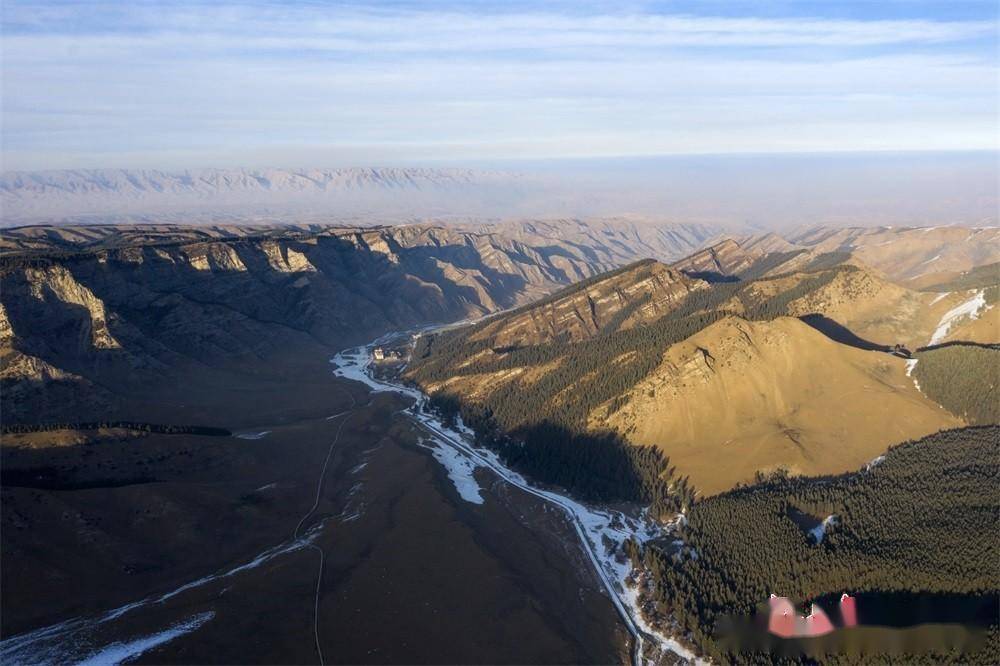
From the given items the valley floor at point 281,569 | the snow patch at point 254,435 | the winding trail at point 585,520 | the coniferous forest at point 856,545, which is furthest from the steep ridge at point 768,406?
the snow patch at point 254,435

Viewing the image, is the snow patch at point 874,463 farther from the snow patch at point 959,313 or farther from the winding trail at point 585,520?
the snow patch at point 959,313

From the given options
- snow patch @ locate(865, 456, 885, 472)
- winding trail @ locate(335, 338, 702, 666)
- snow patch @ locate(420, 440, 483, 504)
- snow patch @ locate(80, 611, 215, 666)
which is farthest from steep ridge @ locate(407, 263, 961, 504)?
snow patch @ locate(80, 611, 215, 666)

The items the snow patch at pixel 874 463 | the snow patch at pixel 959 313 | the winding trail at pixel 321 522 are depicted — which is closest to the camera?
the winding trail at pixel 321 522

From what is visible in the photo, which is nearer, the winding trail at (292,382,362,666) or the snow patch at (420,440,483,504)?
the winding trail at (292,382,362,666)

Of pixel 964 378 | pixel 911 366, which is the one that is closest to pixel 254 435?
pixel 911 366

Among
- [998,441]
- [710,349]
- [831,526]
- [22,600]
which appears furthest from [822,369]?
[22,600]

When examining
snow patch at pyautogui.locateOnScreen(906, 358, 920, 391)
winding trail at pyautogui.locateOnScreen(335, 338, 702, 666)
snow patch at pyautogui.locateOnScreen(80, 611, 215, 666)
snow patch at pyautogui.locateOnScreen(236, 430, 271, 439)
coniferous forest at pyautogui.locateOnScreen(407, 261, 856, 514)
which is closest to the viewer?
snow patch at pyautogui.locateOnScreen(80, 611, 215, 666)

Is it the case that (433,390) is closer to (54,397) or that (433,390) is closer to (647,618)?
(54,397)

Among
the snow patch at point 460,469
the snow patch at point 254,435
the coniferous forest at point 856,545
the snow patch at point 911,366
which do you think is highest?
the snow patch at point 911,366

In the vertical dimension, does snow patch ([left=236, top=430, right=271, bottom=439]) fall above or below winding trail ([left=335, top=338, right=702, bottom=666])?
above

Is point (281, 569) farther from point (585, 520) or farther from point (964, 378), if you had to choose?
point (964, 378)

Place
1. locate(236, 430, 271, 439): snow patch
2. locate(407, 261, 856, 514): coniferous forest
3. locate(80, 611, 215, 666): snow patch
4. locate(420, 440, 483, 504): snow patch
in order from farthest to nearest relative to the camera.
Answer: locate(236, 430, 271, 439): snow patch
locate(407, 261, 856, 514): coniferous forest
locate(420, 440, 483, 504): snow patch
locate(80, 611, 215, 666): snow patch

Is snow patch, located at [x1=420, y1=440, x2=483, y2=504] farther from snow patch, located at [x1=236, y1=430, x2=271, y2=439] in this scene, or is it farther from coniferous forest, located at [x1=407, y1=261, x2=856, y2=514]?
snow patch, located at [x1=236, y1=430, x2=271, y2=439]
